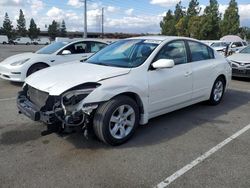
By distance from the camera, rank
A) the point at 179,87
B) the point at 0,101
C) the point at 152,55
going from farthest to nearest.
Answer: the point at 0,101
the point at 179,87
the point at 152,55

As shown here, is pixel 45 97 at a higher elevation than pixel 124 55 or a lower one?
lower

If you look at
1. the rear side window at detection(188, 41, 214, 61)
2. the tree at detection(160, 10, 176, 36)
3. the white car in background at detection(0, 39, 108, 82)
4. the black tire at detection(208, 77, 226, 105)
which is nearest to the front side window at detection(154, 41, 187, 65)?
the rear side window at detection(188, 41, 214, 61)

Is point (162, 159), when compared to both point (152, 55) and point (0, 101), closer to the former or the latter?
point (152, 55)

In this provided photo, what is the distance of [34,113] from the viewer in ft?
12.4

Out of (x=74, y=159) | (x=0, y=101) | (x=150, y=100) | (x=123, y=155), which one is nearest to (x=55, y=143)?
(x=74, y=159)

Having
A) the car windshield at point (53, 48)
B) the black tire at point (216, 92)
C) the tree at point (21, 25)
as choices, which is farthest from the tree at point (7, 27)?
the black tire at point (216, 92)

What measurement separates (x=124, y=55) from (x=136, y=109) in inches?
43.6

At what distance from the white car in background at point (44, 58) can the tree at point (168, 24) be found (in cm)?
4531

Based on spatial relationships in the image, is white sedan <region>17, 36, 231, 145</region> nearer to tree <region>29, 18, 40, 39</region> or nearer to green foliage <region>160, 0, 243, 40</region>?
green foliage <region>160, 0, 243, 40</region>

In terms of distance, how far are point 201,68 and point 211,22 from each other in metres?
40.6

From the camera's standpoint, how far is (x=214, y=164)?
3.61m

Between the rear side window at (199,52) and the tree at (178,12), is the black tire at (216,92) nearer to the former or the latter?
the rear side window at (199,52)

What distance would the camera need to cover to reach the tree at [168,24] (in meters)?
53.4

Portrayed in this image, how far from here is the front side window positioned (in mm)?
4824
